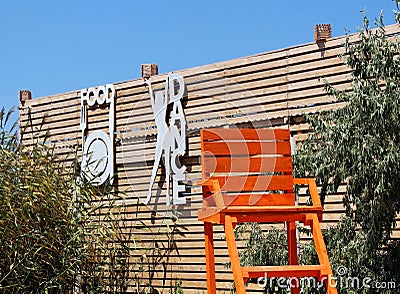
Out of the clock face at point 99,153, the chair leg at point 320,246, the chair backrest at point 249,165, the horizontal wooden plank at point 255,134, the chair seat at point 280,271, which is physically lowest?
the chair seat at point 280,271

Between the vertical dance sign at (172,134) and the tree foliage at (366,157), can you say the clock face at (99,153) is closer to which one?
the vertical dance sign at (172,134)

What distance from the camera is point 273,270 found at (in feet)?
14.1

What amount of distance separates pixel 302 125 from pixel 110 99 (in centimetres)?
286

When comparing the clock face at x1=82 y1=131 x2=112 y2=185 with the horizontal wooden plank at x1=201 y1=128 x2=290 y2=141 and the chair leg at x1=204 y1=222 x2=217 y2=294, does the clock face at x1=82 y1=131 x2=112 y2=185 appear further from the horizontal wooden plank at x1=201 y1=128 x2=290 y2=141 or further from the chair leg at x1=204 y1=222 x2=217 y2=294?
A: the chair leg at x1=204 y1=222 x2=217 y2=294

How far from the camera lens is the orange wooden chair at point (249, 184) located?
15.1ft

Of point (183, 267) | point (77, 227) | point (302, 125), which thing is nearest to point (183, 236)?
point (183, 267)

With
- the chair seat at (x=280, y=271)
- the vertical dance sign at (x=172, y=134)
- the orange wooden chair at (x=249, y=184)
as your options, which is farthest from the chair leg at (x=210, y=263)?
the vertical dance sign at (x=172, y=134)

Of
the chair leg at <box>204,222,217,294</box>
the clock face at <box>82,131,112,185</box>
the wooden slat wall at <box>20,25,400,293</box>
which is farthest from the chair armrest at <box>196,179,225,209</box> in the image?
the clock face at <box>82,131,112,185</box>

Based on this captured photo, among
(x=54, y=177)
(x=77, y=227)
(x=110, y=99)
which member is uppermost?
(x=110, y=99)

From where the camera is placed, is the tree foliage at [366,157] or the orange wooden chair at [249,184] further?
the tree foliage at [366,157]

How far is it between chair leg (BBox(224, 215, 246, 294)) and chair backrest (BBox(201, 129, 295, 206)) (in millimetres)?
447

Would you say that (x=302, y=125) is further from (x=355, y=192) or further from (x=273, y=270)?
(x=273, y=270)

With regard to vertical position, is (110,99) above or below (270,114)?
above

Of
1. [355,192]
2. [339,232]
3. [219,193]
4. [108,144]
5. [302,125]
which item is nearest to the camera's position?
[219,193]
